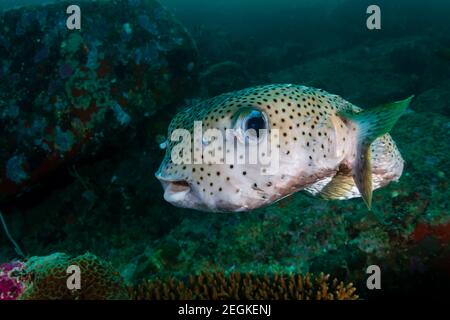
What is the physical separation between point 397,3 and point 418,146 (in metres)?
19.5

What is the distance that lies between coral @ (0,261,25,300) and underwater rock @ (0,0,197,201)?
3.00 m

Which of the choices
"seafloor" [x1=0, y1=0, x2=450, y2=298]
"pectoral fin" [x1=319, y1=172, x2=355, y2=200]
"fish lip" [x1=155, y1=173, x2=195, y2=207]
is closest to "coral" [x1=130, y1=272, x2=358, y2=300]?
"seafloor" [x1=0, y1=0, x2=450, y2=298]

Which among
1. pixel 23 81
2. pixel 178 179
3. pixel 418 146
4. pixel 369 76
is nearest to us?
pixel 178 179

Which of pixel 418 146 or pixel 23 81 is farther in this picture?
pixel 23 81

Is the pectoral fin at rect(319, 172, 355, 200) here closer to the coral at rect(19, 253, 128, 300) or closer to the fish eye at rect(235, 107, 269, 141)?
the fish eye at rect(235, 107, 269, 141)

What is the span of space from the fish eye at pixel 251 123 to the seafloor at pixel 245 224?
9.53 feet

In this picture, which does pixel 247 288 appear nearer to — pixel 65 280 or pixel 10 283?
pixel 65 280

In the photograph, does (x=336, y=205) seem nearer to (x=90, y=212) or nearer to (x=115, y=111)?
(x=115, y=111)

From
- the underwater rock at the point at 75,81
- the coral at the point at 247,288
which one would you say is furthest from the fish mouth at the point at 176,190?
the underwater rock at the point at 75,81

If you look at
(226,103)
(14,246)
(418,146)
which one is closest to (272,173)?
(226,103)

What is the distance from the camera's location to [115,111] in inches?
241

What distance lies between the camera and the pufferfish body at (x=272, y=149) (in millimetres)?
1945

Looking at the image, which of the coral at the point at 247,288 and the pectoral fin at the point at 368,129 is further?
the coral at the point at 247,288

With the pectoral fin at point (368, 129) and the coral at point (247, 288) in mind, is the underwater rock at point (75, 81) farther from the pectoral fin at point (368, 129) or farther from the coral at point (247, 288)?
the pectoral fin at point (368, 129)
